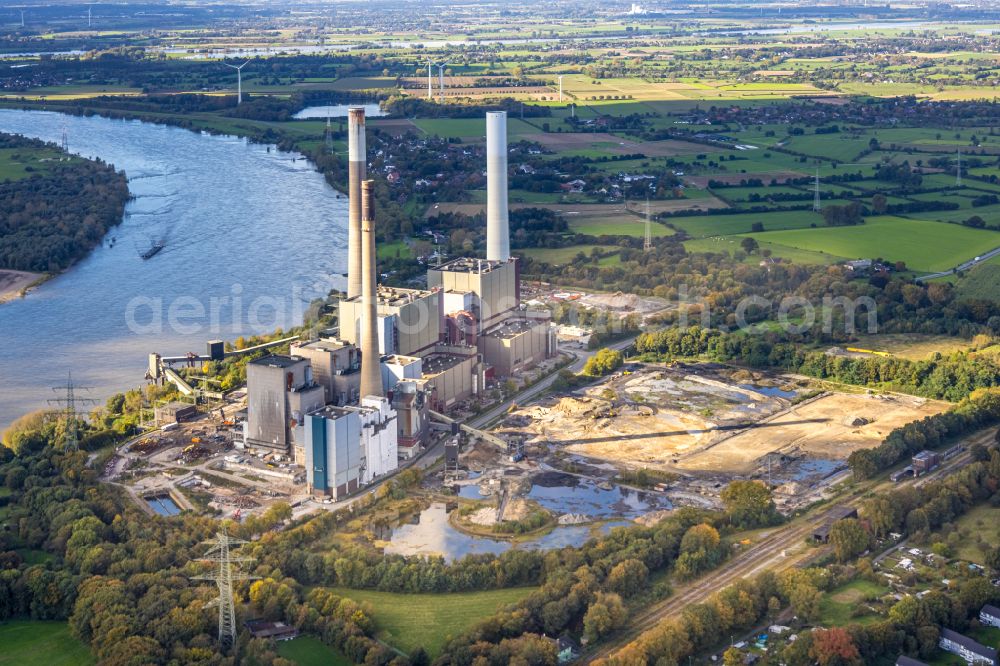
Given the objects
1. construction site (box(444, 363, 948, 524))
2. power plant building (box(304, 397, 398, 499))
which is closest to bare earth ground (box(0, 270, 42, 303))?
power plant building (box(304, 397, 398, 499))

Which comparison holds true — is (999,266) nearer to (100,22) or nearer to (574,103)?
(574,103)

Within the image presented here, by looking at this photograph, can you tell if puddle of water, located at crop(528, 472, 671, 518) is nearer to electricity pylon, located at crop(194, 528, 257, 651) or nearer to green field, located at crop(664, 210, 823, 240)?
electricity pylon, located at crop(194, 528, 257, 651)

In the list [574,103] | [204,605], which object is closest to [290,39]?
[574,103]

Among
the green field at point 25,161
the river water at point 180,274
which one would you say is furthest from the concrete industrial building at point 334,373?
the green field at point 25,161

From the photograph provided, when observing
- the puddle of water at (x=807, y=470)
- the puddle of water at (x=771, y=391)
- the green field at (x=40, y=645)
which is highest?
the puddle of water at (x=771, y=391)

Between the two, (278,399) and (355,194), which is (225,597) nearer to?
(278,399)

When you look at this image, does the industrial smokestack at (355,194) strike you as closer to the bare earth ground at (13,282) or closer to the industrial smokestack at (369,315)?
the industrial smokestack at (369,315)

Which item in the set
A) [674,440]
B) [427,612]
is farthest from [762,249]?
[427,612]
